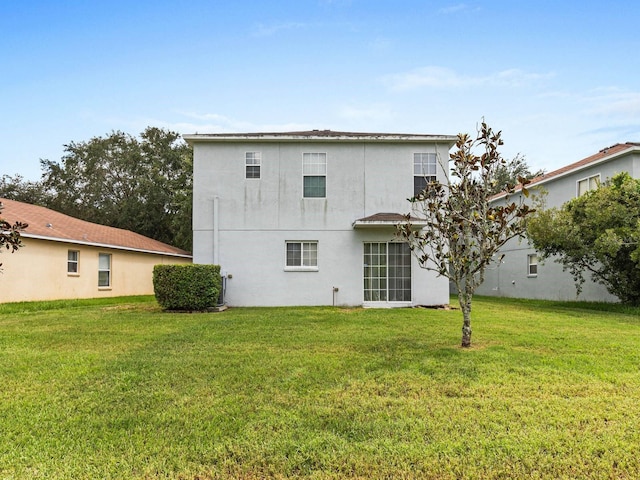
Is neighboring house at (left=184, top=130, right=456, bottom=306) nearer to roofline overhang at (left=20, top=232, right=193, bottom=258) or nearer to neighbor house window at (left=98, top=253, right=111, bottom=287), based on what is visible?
roofline overhang at (left=20, top=232, right=193, bottom=258)

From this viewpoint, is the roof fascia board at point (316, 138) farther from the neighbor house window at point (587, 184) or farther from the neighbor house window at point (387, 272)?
the neighbor house window at point (587, 184)

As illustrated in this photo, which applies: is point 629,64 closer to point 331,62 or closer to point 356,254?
point 331,62

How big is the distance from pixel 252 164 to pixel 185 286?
4660 mm

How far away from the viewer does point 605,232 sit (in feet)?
42.0

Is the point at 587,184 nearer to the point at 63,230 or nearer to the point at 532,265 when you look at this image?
the point at 532,265

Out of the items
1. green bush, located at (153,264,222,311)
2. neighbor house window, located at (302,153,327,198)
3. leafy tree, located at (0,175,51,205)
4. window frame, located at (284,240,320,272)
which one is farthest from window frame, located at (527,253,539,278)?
leafy tree, located at (0,175,51,205)

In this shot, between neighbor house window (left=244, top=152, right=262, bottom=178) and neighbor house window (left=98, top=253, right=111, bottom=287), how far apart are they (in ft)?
33.4

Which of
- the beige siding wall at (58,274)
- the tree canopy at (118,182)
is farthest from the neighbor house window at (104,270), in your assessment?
the tree canopy at (118,182)

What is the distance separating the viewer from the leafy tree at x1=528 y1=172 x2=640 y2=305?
1280 centimetres

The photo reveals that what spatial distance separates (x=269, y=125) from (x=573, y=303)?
637 inches

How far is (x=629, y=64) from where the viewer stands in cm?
1360

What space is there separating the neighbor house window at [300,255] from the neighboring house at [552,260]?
23.9ft

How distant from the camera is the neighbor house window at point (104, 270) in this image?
1961 centimetres

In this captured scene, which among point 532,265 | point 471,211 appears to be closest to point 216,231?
point 471,211
